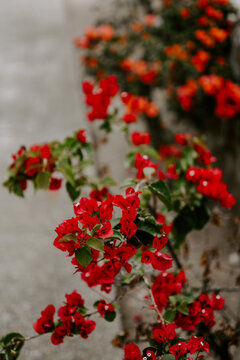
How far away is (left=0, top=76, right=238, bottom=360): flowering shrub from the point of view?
94cm

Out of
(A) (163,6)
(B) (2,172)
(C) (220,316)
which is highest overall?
(A) (163,6)

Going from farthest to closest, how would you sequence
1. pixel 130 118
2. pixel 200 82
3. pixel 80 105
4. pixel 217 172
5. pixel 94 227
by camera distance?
1. pixel 80 105
2. pixel 200 82
3. pixel 130 118
4. pixel 217 172
5. pixel 94 227

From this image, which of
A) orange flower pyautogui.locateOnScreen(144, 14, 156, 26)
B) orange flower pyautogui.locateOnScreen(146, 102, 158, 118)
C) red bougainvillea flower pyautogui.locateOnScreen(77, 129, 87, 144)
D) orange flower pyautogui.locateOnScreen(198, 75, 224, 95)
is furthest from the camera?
orange flower pyautogui.locateOnScreen(144, 14, 156, 26)

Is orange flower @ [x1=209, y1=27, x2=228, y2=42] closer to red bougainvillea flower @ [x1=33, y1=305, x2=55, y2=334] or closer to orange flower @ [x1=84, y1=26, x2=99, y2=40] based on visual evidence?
orange flower @ [x1=84, y1=26, x2=99, y2=40]

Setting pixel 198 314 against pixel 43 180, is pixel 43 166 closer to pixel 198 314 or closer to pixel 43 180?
pixel 43 180

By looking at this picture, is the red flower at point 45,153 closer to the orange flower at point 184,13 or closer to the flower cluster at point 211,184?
the flower cluster at point 211,184

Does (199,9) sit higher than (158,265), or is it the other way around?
(199,9)

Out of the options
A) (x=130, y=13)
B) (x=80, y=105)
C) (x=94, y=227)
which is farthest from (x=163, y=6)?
(x=94, y=227)

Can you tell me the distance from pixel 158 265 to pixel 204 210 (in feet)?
1.55

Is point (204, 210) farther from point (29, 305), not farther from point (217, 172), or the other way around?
point (29, 305)

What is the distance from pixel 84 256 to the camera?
88 cm

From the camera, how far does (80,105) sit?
9.70ft

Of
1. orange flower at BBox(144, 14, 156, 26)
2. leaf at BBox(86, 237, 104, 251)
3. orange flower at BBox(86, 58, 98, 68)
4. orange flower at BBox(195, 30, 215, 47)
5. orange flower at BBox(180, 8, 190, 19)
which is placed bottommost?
leaf at BBox(86, 237, 104, 251)

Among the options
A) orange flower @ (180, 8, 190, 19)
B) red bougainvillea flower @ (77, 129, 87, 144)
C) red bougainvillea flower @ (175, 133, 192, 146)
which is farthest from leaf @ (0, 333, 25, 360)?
orange flower @ (180, 8, 190, 19)
